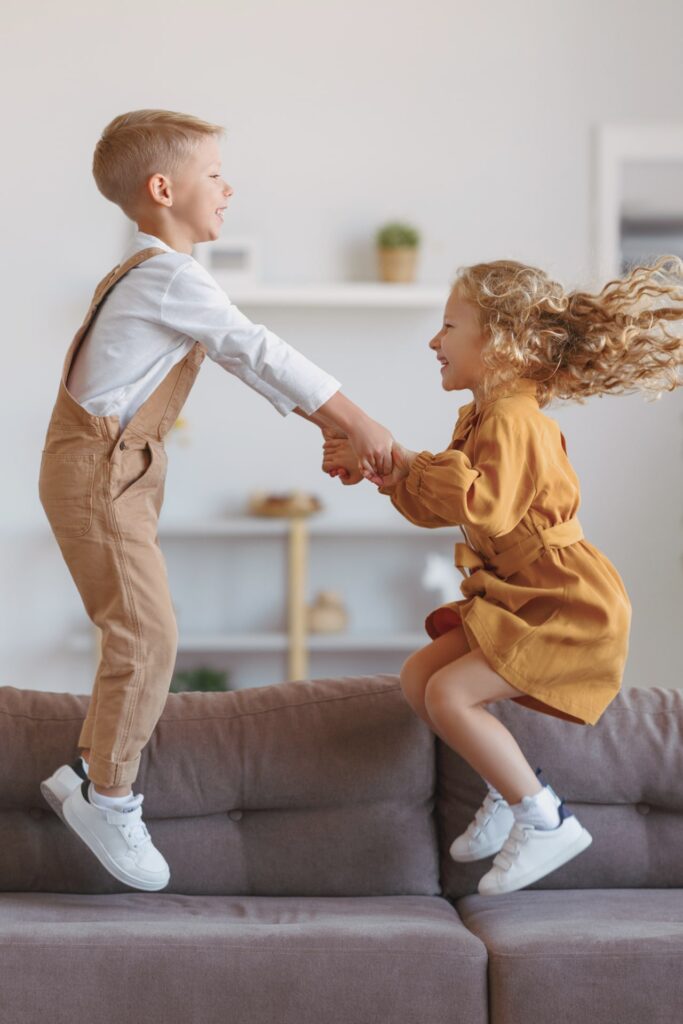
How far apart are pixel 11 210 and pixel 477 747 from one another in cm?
371

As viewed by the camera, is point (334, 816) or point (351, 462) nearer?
point (334, 816)

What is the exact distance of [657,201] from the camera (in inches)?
196

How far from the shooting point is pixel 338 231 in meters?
4.95

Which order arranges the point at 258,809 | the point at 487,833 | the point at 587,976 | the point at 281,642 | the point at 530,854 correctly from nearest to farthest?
1. the point at 587,976
2. the point at 530,854
3. the point at 487,833
4. the point at 258,809
5. the point at 281,642

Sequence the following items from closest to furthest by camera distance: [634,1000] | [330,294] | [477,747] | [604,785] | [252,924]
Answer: [634,1000], [252,924], [477,747], [604,785], [330,294]

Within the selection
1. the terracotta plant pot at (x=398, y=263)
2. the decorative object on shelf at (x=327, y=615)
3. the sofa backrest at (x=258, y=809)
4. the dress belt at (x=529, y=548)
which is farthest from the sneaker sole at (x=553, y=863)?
the terracotta plant pot at (x=398, y=263)

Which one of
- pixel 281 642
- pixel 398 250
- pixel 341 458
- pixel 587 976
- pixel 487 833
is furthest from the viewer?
pixel 398 250

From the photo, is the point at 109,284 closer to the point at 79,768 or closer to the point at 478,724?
the point at 79,768

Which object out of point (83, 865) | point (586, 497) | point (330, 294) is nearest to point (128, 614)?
point (83, 865)

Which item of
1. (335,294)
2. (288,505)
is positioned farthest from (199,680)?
(335,294)

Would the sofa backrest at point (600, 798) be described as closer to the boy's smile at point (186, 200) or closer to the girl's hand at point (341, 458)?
the girl's hand at point (341, 458)

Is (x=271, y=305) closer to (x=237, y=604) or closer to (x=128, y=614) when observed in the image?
(x=237, y=604)

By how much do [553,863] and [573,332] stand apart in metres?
0.87

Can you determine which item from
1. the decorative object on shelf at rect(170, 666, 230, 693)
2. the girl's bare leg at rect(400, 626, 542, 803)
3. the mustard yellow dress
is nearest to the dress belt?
the mustard yellow dress
